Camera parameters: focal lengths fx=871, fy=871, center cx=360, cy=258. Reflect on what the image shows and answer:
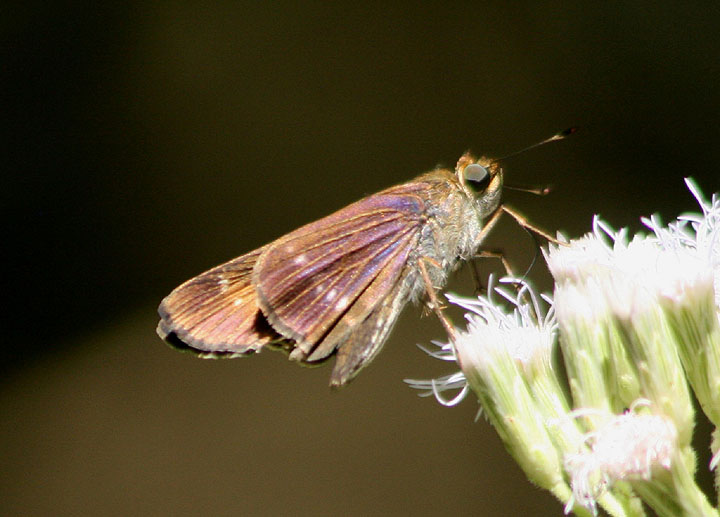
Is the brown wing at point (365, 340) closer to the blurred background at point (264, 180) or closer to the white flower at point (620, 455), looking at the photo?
the white flower at point (620, 455)

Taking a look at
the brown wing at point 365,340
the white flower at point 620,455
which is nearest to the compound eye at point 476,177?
the brown wing at point 365,340

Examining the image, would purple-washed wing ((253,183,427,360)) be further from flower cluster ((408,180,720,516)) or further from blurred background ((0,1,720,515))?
blurred background ((0,1,720,515))

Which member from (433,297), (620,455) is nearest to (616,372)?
(620,455)

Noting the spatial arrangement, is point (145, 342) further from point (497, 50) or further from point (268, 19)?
point (497, 50)

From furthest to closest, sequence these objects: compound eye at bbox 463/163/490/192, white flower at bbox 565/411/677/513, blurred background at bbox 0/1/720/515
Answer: blurred background at bbox 0/1/720/515 → compound eye at bbox 463/163/490/192 → white flower at bbox 565/411/677/513

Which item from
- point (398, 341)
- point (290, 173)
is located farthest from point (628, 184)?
point (290, 173)

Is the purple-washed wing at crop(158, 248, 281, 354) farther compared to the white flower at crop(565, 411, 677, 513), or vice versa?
the purple-washed wing at crop(158, 248, 281, 354)

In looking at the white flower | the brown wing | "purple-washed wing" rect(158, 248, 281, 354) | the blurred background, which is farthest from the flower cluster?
the blurred background

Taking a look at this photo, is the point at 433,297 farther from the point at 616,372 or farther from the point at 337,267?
the point at 616,372
